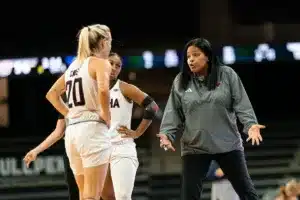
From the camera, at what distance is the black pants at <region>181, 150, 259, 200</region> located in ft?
13.5

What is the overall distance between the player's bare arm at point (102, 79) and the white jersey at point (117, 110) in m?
1.17

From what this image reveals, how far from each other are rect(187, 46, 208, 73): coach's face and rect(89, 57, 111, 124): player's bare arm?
2.18 feet

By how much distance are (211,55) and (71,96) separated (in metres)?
1.02

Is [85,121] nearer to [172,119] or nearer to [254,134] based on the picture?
[172,119]

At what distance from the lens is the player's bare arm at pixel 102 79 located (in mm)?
3742

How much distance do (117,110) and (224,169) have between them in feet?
3.89

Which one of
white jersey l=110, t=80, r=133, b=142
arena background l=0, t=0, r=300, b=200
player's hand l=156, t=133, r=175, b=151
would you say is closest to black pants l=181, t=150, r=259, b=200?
player's hand l=156, t=133, r=175, b=151

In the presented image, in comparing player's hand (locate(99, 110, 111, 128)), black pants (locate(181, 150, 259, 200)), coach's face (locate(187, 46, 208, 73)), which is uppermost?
coach's face (locate(187, 46, 208, 73))

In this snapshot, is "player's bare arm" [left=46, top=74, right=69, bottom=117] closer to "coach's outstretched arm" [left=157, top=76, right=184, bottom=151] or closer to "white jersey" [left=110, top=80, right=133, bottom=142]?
"coach's outstretched arm" [left=157, top=76, right=184, bottom=151]

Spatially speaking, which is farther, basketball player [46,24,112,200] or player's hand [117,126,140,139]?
player's hand [117,126,140,139]

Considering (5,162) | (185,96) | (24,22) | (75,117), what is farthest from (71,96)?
(24,22)

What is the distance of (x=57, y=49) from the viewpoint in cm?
1090

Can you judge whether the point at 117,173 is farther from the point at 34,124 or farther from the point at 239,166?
the point at 34,124

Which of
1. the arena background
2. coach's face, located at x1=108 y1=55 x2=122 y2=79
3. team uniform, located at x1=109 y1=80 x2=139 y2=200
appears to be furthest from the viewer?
the arena background
